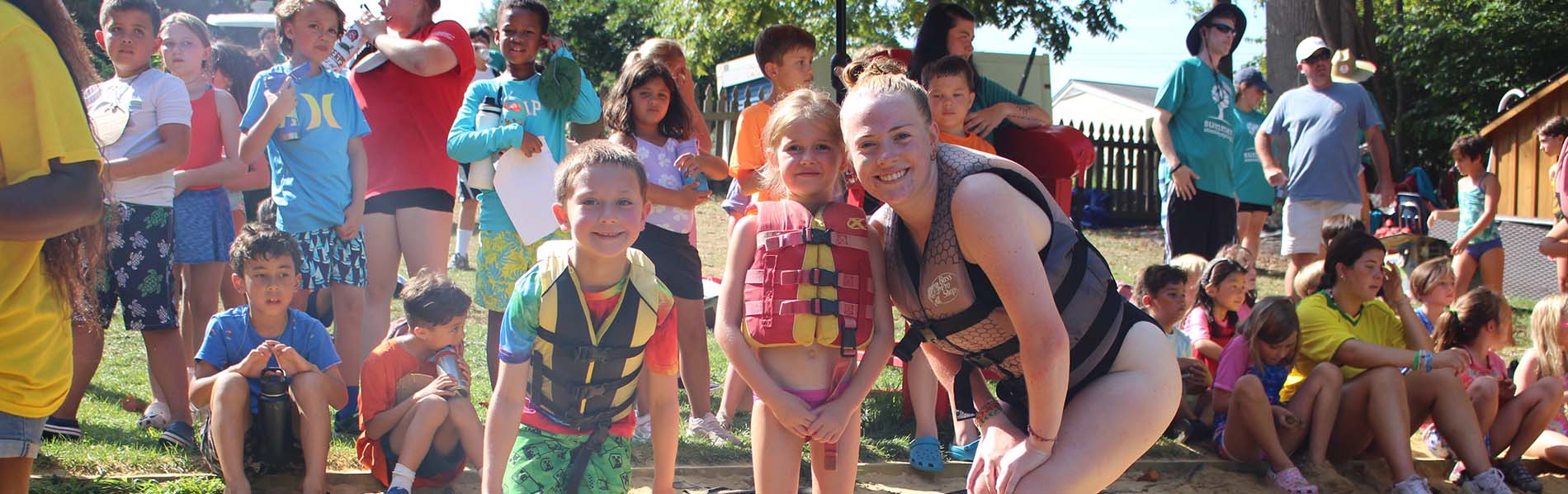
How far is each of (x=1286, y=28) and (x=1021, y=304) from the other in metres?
12.4

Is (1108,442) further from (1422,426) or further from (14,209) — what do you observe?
(1422,426)

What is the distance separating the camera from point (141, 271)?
4.52m

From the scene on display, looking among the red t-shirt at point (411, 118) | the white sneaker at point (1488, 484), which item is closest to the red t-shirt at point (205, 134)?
the red t-shirt at point (411, 118)

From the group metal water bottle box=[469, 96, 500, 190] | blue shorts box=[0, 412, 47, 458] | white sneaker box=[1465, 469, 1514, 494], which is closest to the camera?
blue shorts box=[0, 412, 47, 458]

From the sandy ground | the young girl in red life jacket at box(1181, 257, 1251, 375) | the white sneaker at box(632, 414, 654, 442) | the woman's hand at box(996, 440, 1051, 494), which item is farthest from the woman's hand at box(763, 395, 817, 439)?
the young girl in red life jacket at box(1181, 257, 1251, 375)

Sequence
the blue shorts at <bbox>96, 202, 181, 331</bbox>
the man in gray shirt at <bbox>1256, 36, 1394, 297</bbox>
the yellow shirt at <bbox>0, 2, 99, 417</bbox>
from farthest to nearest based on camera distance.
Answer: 1. the man in gray shirt at <bbox>1256, 36, 1394, 297</bbox>
2. the blue shorts at <bbox>96, 202, 181, 331</bbox>
3. the yellow shirt at <bbox>0, 2, 99, 417</bbox>

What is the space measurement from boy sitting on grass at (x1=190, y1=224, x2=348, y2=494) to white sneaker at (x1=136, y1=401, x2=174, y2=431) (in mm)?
563

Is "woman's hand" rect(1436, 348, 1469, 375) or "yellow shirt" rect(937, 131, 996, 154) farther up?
"yellow shirt" rect(937, 131, 996, 154)

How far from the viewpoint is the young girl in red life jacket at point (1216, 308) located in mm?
5824

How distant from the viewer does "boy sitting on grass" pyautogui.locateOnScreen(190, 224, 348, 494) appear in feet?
13.0

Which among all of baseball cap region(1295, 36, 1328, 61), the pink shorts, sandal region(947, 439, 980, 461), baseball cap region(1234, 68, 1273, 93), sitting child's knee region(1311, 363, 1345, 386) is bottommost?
sandal region(947, 439, 980, 461)

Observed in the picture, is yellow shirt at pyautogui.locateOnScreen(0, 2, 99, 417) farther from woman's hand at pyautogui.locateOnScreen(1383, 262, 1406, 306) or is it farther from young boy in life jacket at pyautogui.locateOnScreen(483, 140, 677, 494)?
woman's hand at pyautogui.locateOnScreen(1383, 262, 1406, 306)

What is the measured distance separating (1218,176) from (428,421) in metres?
4.57

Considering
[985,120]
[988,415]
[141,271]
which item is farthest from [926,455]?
[141,271]
